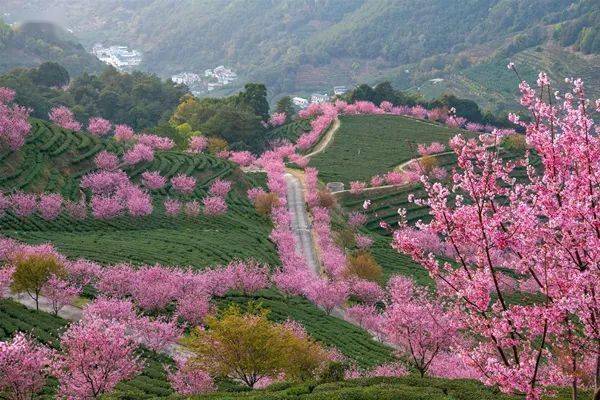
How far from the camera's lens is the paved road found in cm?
4853

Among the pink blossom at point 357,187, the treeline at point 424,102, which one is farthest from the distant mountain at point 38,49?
the pink blossom at point 357,187

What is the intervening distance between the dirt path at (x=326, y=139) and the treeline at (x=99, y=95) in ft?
105

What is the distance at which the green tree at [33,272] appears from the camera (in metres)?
25.1

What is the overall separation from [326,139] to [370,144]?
802 cm

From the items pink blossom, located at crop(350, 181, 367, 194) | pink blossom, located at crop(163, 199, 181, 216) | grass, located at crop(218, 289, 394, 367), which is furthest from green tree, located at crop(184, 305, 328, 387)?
pink blossom, located at crop(350, 181, 367, 194)

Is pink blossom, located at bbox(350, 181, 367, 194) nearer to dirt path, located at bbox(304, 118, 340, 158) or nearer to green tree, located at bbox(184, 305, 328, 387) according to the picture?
dirt path, located at bbox(304, 118, 340, 158)

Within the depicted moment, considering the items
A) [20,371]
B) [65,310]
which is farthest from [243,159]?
[20,371]

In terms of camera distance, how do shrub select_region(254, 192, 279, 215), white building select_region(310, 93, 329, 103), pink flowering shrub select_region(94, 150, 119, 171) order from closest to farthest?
pink flowering shrub select_region(94, 150, 119, 171)
shrub select_region(254, 192, 279, 215)
white building select_region(310, 93, 329, 103)

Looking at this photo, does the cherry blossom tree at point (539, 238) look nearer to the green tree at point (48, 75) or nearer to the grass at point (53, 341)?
the grass at point (53, 341)

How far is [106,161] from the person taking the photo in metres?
53.7

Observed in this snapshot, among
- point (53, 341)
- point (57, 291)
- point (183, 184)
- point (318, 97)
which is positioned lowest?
point (318, 97)

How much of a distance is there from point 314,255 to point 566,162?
40.1 meters

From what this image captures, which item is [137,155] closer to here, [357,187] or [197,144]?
[197,144]

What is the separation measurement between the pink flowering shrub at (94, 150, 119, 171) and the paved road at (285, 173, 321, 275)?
1954cm
